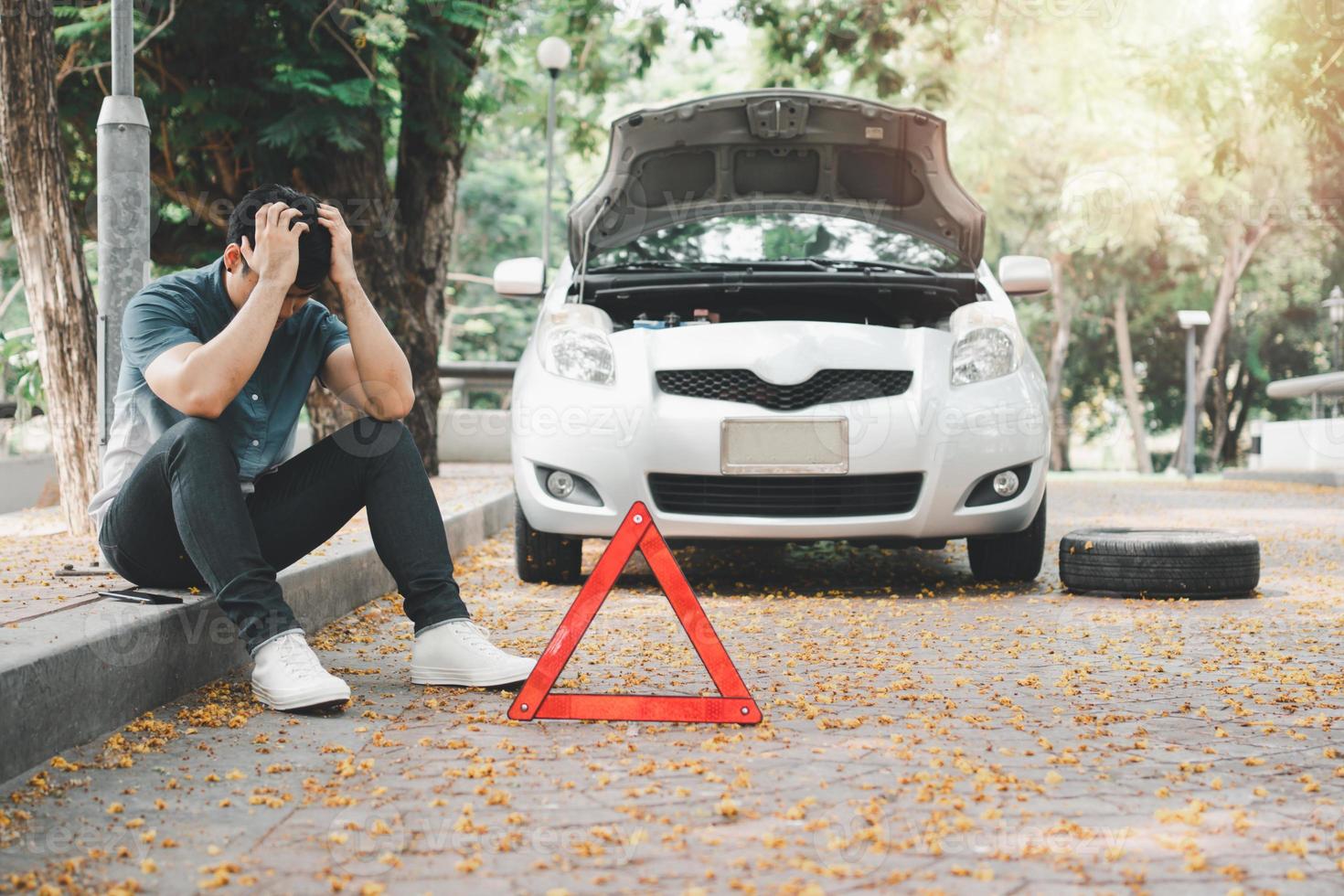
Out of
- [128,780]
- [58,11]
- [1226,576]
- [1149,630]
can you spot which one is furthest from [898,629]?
[58,11]

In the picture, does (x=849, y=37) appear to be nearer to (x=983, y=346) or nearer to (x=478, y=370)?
(x=478, y=370)

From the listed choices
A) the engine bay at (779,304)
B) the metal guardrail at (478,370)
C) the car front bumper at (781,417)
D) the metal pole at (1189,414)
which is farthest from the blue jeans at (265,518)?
the metal pole at (1189,414)

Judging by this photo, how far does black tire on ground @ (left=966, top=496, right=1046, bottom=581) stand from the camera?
6.11m

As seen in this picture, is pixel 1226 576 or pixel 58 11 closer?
pixel 1226 576

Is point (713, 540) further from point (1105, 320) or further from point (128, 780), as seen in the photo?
point (1105, 320)

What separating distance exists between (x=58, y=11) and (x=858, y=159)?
512 cm

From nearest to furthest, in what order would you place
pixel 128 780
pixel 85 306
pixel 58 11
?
pixel 128 780
pixel 85 306
pixel 58 11

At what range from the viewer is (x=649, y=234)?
271 inches

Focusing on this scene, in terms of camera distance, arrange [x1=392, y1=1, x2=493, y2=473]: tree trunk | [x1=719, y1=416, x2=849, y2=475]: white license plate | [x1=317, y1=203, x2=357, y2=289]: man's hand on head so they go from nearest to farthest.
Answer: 1. [x1=317, y1=203, x2=357, y2=289]: man's hand on head
2. [x1=719, y1=416, x2=849, y2=475]: white license plate
3. [x1=392, y1=1, x2=493, y2=473]: tree trunk

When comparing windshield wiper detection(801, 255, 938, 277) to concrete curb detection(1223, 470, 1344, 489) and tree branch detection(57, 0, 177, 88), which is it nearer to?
tree branch detection(57, 0, 177, 88)

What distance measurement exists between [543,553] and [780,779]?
3.41 metres

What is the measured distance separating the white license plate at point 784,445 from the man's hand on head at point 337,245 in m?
2.10

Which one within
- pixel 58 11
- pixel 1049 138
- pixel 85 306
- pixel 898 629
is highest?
pixel 1049 138

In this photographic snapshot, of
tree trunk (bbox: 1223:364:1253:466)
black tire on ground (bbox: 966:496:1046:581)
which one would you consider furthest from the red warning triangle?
tree trunk (bbox: 1223:364:1253:466)
